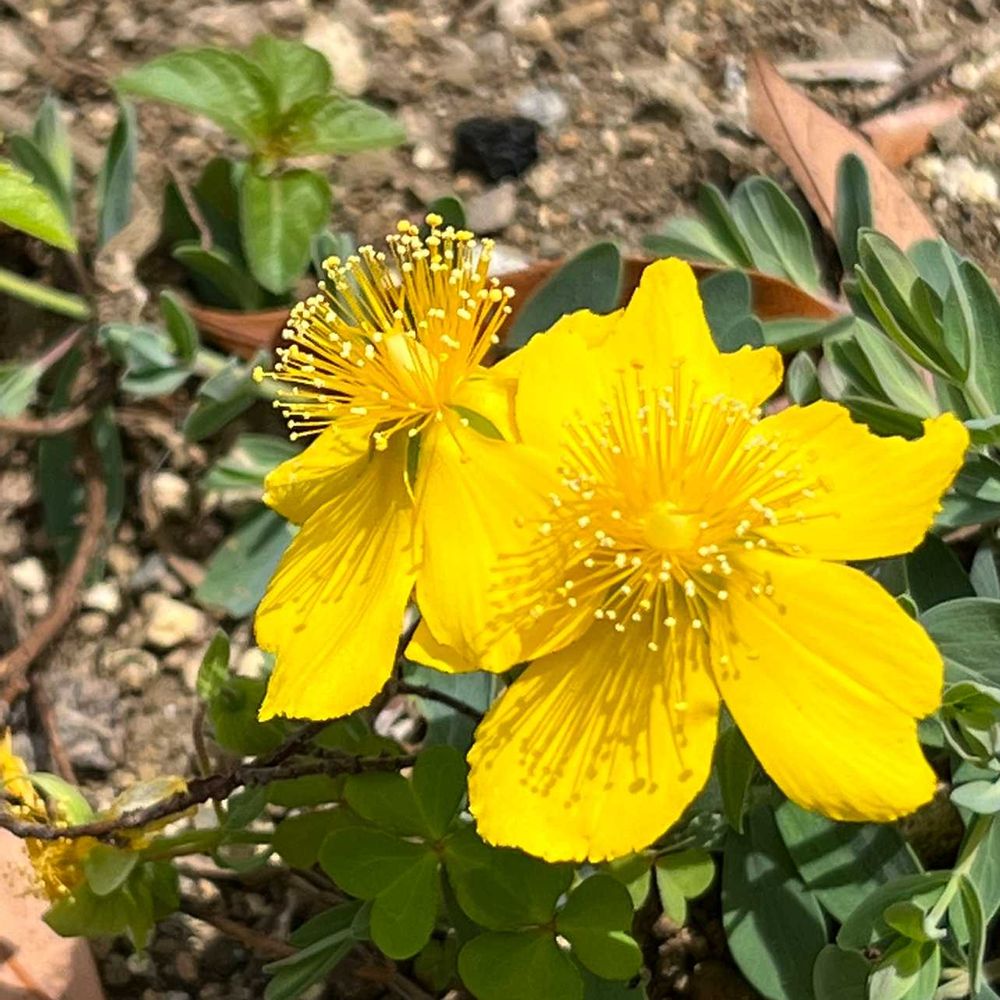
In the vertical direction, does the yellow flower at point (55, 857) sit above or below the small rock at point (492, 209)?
below

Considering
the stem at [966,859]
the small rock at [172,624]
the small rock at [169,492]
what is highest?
the stem at [966,859]

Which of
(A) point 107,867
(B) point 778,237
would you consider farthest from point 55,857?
(B) point 778,237

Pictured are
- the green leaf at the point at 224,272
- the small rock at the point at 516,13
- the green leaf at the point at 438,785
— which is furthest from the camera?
the small rock at the point at 516,13

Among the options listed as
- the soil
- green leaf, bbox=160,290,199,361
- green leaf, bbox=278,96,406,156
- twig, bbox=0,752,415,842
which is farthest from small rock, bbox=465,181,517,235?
twig, bbox=0,752,415,842

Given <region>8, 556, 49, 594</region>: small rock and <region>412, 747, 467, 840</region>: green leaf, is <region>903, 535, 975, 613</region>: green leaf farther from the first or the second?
<region>8, 556, 49, 594</region>: small rock

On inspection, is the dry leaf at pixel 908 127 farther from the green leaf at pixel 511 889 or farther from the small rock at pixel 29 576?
the small rock at pixel 29 576

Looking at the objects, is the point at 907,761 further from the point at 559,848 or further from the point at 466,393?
the point at 466,393

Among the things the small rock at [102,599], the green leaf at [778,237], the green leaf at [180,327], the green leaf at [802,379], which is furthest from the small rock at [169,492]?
the green leaf at [802,379]
